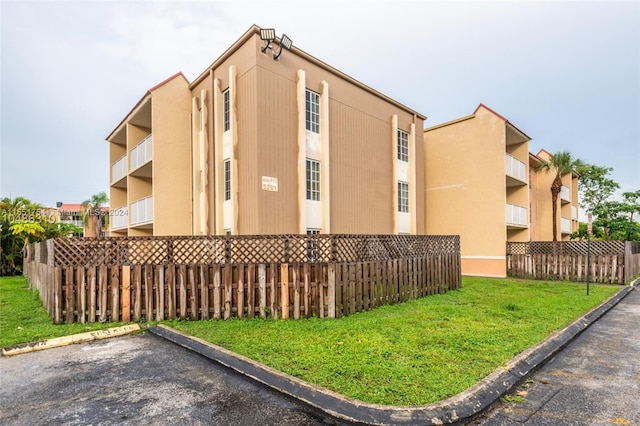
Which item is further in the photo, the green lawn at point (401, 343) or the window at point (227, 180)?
the window at point (227, 180)

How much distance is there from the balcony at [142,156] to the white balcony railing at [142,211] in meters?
1.54

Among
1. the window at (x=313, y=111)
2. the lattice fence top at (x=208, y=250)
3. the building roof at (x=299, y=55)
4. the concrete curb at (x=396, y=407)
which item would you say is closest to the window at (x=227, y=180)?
the window at (x=313, y=111)

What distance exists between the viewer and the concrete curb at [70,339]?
5.04 m

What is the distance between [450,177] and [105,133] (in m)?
21.6

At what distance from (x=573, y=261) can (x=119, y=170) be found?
24092mm

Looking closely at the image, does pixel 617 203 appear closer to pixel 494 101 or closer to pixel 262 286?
pixel 494 101

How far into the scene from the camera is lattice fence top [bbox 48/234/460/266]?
661 cm

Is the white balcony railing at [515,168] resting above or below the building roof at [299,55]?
below

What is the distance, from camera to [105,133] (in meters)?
20.3

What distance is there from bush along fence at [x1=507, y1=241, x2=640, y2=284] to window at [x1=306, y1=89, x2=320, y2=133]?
38.2ft

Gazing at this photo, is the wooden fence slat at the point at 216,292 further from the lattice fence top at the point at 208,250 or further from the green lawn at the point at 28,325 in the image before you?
the green lawn at the point at 28,325

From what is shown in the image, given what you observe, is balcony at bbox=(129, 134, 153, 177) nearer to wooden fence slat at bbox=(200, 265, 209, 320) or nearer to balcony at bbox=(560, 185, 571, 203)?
wooden fence slat at bbox=(200, 265, 209, 320)

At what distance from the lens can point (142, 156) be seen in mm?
14883

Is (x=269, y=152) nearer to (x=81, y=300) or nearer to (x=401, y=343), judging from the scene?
(x=81, y=300)
